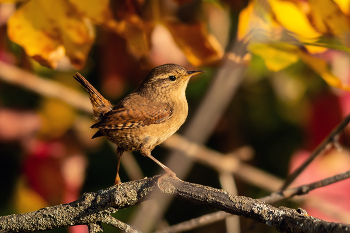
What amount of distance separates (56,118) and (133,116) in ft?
2.58

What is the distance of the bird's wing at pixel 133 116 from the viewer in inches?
58.5

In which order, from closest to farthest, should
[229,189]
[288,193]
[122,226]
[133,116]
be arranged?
[122,226]
[288,193]
[133,116]
[229,189]

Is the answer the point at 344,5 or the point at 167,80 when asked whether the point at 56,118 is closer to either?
the point at 167,80

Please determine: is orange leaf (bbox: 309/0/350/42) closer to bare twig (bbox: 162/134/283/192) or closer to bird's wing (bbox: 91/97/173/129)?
bird's wing (bbox: 91/97/173/129)

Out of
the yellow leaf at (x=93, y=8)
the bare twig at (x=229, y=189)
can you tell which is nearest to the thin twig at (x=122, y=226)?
the yellow leaf at (x=93, y=8)

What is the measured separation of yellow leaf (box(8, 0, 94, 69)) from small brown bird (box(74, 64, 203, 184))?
0.27 m

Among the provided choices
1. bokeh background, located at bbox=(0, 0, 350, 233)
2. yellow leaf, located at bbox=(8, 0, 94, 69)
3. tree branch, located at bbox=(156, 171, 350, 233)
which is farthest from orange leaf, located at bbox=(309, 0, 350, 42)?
yellow leaf, located at bbox=(8, 0, 94, 69)

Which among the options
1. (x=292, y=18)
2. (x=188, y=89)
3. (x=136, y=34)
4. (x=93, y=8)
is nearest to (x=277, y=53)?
(x=292, y=18)

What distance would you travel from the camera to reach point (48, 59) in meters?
1.12

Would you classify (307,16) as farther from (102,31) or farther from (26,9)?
(102,31)

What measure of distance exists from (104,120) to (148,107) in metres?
0.21

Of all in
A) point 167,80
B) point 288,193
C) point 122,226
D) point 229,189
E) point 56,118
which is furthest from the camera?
point 56,118

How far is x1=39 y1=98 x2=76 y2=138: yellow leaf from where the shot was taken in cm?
217

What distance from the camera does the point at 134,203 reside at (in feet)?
3.61
